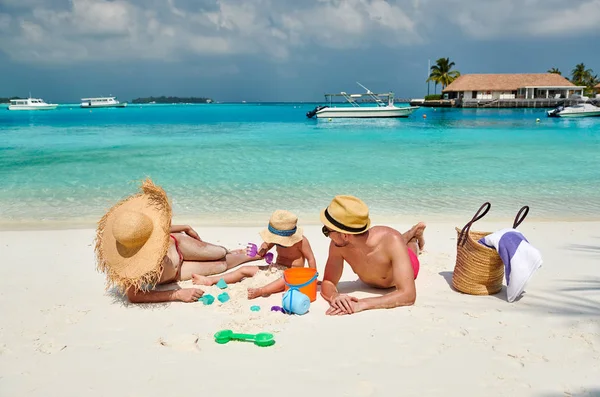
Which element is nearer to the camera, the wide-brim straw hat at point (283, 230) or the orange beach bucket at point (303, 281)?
the orange beach bucket at point (303, 281)

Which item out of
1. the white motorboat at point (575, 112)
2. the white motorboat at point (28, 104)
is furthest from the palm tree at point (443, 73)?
the white motorboat at point (28, 104)

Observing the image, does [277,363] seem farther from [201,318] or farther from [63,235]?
[63,235]

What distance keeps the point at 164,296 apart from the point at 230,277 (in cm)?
73

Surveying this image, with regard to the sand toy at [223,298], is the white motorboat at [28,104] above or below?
above

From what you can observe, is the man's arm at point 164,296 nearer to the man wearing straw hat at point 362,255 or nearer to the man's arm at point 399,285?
the man wearing straw hat at point 362,255

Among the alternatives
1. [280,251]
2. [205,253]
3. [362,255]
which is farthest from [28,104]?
[362,255]

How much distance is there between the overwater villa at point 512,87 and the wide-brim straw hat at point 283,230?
210 ft

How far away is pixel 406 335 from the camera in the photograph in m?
3.58

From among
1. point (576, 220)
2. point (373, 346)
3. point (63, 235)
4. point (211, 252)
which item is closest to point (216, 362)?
point (373, 346)

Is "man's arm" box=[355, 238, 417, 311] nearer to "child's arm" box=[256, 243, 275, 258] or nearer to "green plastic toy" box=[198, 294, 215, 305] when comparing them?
"child's arm" box=[256, 243, 275, 258]

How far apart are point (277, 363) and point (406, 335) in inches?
40.3

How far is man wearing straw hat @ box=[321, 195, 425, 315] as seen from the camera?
3754 mm

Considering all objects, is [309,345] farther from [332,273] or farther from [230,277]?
[230,277]

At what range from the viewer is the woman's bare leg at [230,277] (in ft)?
15.5
